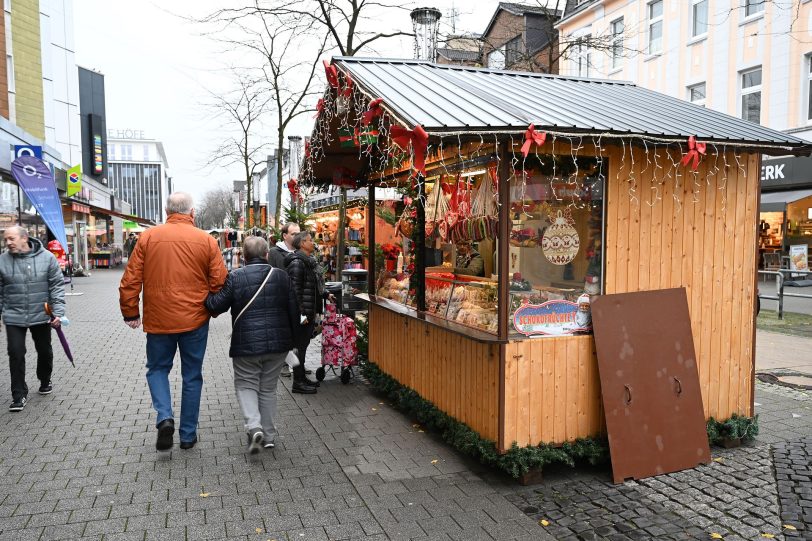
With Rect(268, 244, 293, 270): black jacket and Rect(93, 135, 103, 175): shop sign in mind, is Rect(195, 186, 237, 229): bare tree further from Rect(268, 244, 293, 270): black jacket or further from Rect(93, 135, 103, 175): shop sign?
Rect(268, 244, 293, 270): black jacket

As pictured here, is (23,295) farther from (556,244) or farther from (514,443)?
(556,244)

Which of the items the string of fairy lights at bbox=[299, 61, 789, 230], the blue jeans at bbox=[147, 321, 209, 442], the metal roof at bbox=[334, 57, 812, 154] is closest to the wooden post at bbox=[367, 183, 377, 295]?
the string of fairy lights at bbox=[299, 61, 789, 230]

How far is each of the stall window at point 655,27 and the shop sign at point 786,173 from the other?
20.1 ft

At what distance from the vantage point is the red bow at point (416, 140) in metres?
3.77

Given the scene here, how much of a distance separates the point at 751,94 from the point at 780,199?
346 cm

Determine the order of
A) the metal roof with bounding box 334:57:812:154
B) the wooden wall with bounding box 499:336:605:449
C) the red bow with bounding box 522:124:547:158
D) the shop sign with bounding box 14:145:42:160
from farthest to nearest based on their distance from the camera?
the shop sign with bounding box 14:145:42:160, the wooden wall with bounding box 499:336:605:449, the metal roof with bounding box 334:57:812:154, the red bow with bounding box 522:124:547:158

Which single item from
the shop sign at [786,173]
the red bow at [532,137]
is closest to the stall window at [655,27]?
the shop sign at [786,173]

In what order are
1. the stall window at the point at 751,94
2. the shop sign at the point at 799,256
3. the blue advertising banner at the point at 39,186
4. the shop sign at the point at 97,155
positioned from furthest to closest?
the shop sign at the point at 97,155 → the stall window at the point at 751,94 → the shop sign at the point at 799,256 → the blue advertising banner at the point at 39,186

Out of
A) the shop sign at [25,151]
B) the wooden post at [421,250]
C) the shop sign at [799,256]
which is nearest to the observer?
the wooden post at [421,250]

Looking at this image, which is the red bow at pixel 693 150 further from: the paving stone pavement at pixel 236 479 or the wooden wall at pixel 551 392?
the paving stone pavement at pixel 236 479

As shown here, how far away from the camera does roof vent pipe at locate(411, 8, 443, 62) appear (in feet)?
25.6

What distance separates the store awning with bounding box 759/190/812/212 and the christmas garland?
1649cm

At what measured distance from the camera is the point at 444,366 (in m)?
5.33

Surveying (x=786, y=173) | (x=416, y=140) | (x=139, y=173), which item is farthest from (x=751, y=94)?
(x=139, y=173)
